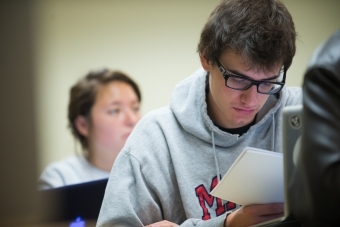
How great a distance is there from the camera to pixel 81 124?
120 inches

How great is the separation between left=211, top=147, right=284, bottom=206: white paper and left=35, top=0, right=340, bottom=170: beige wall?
192 cm

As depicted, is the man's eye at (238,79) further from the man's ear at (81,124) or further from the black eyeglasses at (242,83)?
the man's ear at (81,124)

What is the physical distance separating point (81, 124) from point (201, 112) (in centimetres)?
173

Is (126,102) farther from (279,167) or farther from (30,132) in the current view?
(30,132)

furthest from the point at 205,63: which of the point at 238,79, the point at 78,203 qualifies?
the point at 78,203

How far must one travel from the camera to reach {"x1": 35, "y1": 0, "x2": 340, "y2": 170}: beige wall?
9.82 ft

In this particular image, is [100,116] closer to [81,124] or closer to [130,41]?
[81,124]

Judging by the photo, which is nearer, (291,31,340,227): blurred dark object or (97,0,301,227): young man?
(291,31,340,227): blurred dark object

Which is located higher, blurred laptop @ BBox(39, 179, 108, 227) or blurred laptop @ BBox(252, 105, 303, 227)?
blurred laptop @ BBox(252, 105, 303, 227)

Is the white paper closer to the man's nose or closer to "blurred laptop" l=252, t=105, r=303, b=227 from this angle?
"blurred laptop" l=252, t=105, r=303, b=227

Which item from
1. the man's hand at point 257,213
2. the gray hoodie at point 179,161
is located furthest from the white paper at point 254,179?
the gray hoodie at point 179,161

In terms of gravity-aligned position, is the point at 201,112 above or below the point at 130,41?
below

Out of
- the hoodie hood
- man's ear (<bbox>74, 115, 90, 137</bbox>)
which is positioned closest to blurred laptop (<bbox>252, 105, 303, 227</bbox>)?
the hoodie hood

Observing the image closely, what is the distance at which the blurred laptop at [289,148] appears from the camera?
923 millimetres
